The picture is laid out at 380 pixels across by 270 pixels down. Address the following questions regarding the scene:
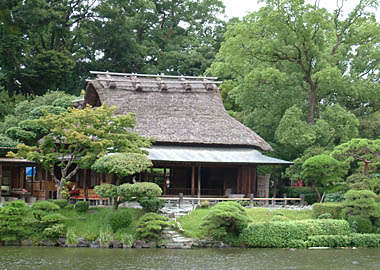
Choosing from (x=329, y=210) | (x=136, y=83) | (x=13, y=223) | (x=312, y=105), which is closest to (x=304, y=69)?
(x=312, y=105)

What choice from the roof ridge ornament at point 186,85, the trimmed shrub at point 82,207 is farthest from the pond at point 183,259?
the roof ridge ornament at point 186,85

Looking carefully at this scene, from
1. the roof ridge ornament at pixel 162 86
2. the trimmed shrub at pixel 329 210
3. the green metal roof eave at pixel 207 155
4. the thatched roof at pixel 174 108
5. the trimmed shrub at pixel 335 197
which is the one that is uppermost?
the roof ridge ornament at pixel 162 86

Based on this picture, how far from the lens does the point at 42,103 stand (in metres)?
40.9

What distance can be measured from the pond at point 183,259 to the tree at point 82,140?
5.02 metres

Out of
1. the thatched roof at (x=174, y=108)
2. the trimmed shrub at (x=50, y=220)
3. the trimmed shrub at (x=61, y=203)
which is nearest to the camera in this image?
the trimmed shrub at (x=50, y=220)

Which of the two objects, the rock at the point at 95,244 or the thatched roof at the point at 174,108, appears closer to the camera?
the rock at the point at 95,244

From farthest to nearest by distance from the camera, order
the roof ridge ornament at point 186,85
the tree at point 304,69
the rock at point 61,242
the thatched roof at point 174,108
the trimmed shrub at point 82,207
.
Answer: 1. the roof ridge ornament at point 186,85
2. the tree at point 304,69
3. the thatched roof at point 174,108
4. the trimmed shrub at point 82,207
5. the rock at point 61,242

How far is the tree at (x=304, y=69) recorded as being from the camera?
3553cm

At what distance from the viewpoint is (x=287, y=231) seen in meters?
25.2

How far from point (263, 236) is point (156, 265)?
650cm

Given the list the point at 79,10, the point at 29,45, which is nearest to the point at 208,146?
the point at 29,45

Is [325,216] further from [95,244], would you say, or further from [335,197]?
[95,244]

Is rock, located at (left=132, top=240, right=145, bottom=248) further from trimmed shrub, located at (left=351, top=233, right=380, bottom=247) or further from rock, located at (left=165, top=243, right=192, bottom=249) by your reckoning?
trimmed shrub, located at (left=351, top=233, right=380, bottom=247)

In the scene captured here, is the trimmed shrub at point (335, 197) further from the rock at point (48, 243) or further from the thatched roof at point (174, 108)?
the rock at point (48, 243)
